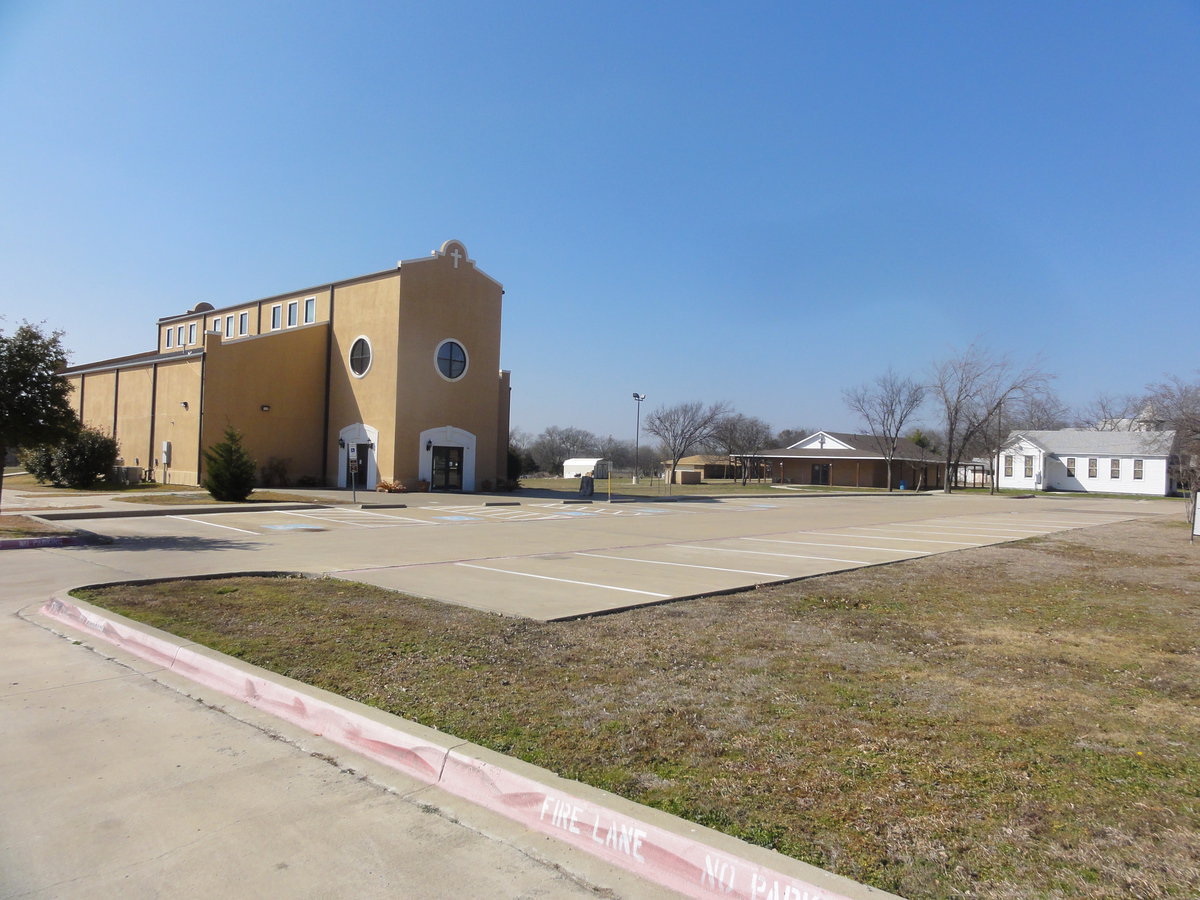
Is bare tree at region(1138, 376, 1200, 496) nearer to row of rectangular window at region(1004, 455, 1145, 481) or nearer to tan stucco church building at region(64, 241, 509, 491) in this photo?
tan stucco church building at region(64, 241, 509, 491)

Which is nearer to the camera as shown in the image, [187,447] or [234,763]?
[234,763]

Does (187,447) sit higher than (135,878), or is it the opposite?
(187,447)

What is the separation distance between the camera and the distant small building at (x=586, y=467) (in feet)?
247

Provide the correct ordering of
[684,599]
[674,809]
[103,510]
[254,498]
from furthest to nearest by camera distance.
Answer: [254,498]
[103,510]
[684,599]
[674,809]

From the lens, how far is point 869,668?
6.29m

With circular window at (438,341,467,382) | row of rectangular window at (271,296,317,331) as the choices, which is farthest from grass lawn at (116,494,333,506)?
row of rectangular window at (271,296,317,331)

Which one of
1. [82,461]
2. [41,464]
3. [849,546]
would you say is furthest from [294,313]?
[849,546]

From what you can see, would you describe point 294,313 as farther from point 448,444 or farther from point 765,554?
point 765,554

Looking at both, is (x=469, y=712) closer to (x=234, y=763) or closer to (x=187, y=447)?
(x=234, y=763)

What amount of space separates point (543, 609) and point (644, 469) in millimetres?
103994

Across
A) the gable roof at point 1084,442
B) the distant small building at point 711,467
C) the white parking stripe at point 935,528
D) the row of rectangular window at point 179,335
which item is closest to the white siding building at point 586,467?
the distant small building at point 711,467

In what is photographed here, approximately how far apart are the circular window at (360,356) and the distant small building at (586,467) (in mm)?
36511

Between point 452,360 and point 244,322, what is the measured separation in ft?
52.2

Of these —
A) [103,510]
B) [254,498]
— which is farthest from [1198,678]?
[254,498]
